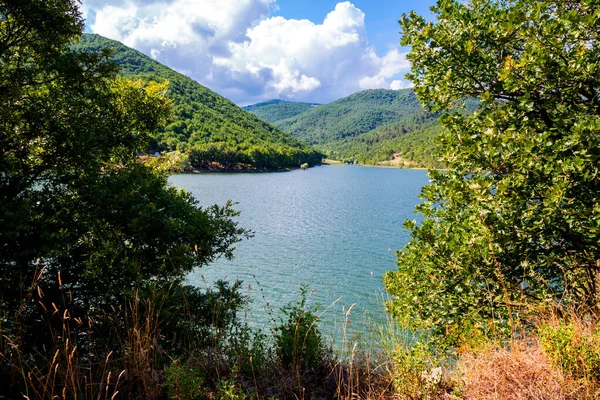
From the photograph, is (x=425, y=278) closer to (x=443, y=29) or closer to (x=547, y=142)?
(x=547, y=142)

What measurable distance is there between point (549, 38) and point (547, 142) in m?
1.53

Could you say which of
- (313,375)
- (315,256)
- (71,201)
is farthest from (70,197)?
(315,256)

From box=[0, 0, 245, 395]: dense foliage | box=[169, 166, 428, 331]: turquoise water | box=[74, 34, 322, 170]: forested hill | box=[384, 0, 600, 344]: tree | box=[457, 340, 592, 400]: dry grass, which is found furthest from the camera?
box=[74, 34, 322, 170]: forested hill

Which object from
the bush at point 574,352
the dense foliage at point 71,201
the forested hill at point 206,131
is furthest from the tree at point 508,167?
the forested hill at point 206,131

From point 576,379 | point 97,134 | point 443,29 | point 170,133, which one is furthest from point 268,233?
point 170,133

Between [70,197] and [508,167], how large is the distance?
7.11 m

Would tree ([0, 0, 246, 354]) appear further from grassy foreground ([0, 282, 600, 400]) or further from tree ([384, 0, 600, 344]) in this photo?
tree ([384, 0, 600, 344])

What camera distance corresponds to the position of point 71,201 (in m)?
6.13

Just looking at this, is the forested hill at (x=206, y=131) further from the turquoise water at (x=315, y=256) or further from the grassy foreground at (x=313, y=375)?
the grassy foreground at (x=313, y=375)

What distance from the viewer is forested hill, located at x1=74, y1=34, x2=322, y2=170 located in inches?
3898

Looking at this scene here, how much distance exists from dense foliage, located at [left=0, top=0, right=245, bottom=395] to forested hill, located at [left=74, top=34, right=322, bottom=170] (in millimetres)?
Answer: 73429

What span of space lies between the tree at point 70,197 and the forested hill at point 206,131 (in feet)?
241

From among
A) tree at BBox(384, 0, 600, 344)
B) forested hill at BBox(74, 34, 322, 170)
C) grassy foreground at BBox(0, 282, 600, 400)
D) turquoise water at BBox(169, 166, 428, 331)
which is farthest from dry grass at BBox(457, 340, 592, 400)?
forested hill at BBox(74, 34, 322, 170)

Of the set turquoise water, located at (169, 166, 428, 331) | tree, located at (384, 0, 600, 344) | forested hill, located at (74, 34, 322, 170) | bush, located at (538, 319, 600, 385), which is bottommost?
turquoise water, located at (169, 166, 428, 331)
